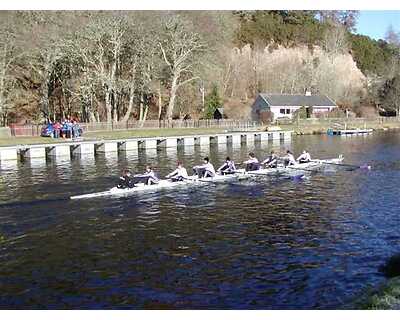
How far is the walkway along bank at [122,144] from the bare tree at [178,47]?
32.5ft

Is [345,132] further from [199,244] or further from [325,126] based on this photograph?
[199,244]

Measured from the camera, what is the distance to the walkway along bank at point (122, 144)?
49.2 m

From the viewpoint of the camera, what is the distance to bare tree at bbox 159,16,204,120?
67.2m

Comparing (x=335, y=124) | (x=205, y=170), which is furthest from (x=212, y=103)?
(x=205, y=170)

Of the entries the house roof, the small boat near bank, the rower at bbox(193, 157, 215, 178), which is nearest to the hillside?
the house roof

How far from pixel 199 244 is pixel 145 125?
50456mm

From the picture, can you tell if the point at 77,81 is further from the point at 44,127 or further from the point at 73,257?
the point at 73,257

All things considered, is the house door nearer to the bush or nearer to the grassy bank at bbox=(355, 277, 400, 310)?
the bush

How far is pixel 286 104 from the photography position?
9700cm

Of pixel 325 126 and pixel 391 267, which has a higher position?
pixel 325 126

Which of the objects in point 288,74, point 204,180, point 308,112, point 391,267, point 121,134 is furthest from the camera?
point 288,74

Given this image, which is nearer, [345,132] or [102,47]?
[102,47]

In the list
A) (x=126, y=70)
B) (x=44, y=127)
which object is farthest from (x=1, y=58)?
(x=126, y=70)

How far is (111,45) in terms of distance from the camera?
214ft
